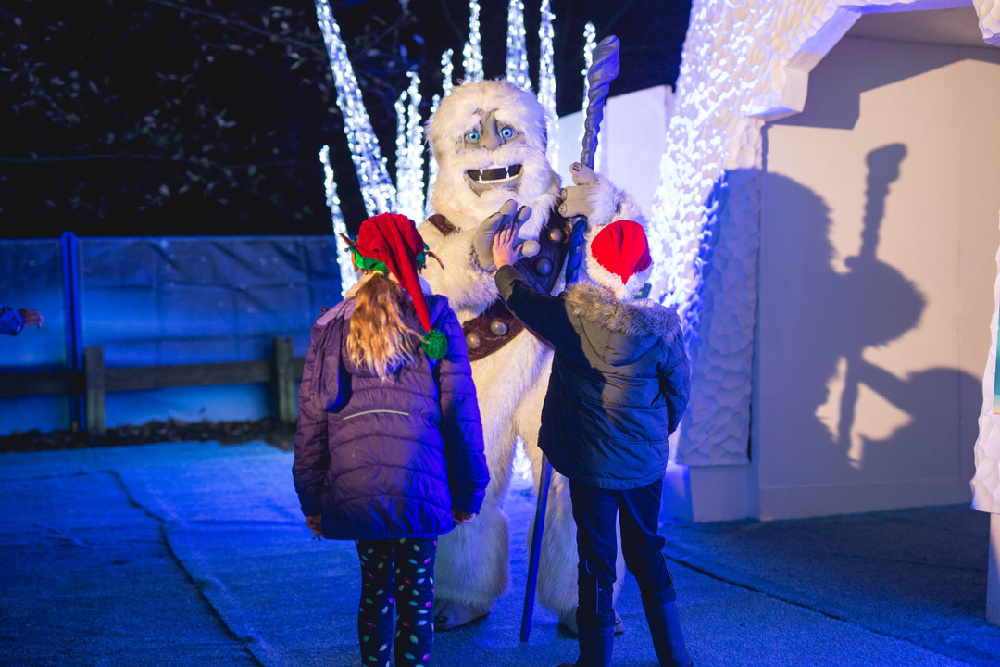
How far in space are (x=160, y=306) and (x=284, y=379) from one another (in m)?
1.16

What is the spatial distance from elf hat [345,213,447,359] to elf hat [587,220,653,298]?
1.72ft

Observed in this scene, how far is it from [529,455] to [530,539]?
27 cm

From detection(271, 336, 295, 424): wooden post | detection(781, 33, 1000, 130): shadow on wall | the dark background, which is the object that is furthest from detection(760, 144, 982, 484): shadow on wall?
the dark background

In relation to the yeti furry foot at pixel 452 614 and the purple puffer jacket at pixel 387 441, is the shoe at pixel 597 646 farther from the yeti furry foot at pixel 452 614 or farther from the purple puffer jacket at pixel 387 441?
the yeti furry foot at pixel 452 614

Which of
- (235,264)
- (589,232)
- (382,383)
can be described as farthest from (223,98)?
(382,383)

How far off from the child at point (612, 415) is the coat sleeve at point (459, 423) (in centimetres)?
28

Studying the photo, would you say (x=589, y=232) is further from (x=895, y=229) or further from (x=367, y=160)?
(x=367, y=160)

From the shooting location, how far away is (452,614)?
9.11 ft

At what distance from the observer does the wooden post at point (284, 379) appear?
23.2 ft

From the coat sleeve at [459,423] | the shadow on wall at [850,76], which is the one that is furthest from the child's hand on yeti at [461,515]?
the shadow on wall at [850,76]

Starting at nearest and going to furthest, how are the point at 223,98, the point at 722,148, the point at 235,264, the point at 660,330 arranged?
1. the point at 660,330
2. the point at 722,148
3. the point at 235,264
4. the point at 223,98

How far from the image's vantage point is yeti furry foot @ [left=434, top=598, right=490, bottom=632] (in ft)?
9.06

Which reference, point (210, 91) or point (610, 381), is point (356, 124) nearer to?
point (610, 381)

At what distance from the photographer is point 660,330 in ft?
7.43
